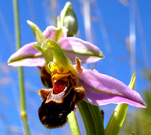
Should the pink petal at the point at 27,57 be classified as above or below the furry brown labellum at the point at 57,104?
above

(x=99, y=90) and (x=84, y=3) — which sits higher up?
(x=84, y=3)

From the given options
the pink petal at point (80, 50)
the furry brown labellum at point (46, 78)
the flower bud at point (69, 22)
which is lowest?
the furry brown labellum at point (46, 78)

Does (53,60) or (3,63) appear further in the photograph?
(3,63)

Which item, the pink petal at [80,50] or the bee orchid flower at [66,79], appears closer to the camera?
the bee orchid flower at [66,79]

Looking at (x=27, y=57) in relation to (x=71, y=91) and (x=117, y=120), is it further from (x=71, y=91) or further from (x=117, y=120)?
(x=117, y=120)

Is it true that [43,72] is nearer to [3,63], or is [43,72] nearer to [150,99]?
[3,63]

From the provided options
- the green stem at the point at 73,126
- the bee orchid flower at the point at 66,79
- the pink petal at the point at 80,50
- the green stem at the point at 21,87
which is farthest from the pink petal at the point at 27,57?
the green stem at the point at 21,87

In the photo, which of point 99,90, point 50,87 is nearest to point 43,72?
point 50,87

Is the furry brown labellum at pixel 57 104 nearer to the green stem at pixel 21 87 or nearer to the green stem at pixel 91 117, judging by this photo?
the green stem at pixel 91 117
